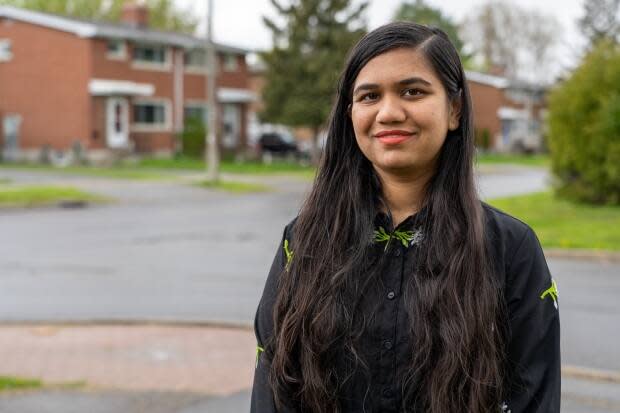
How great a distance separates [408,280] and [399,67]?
0.57 metres

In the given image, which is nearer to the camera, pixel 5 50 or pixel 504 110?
pixel 5 50

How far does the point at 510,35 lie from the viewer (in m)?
81.7

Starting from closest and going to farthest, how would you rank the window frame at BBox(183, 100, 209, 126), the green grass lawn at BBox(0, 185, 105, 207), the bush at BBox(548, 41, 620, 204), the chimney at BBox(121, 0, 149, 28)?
1. the bush at BBox(548, 41, 620, 204)
2. the green grass lawn at BBox(0, 185, 105, 207)
3. the window frame at BBox(183, 100, 209, 126)
4. the chimney at BBox(121, 0, 149, 28)

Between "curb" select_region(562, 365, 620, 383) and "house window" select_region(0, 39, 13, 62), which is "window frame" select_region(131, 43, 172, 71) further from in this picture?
"curb" select_region(562, 365, 620, 383)

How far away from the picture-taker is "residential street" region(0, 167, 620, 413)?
7020 millimetres

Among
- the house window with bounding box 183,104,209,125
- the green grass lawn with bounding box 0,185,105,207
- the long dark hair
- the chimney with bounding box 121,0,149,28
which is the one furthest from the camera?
the chimney with bounding box 121,0,149,28

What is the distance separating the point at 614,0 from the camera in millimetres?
70062

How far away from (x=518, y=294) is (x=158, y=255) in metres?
11.2

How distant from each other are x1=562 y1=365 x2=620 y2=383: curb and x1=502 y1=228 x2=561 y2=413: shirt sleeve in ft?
14.2

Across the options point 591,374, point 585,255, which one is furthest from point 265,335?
point 585,255

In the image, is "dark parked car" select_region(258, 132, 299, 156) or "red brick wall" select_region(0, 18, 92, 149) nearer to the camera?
"red brick wall" select_region(0, 18, 92, 149)

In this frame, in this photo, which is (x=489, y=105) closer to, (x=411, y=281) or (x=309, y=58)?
(x=309, y=58)

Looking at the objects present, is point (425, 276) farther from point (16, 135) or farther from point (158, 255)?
point (16, 135)

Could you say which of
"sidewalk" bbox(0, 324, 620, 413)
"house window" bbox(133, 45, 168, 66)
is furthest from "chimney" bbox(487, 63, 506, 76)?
"sidewalk" bbox(0, 324, 620, 413)
